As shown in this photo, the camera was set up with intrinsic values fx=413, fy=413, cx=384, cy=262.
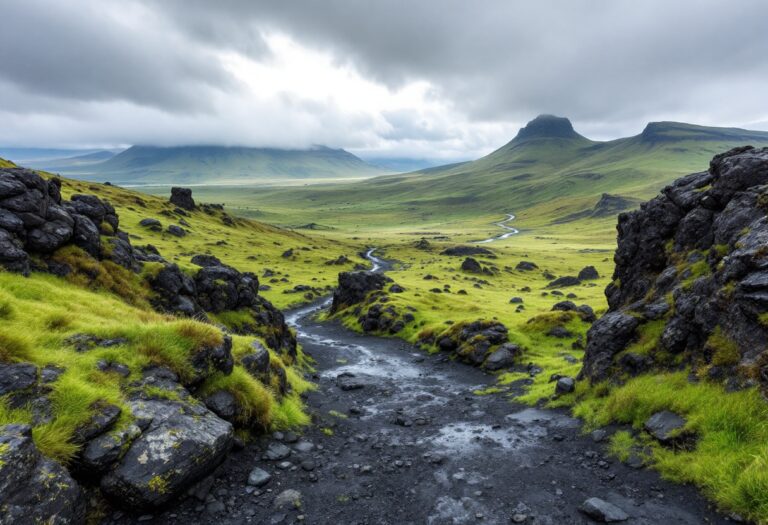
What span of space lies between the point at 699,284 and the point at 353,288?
2558 inches

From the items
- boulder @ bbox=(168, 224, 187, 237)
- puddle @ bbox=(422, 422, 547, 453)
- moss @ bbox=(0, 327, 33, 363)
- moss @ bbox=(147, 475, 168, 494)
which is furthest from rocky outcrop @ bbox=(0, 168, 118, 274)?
boulder @ bbox=(168, 224, 187, 237)

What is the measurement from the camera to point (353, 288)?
81.9 meters

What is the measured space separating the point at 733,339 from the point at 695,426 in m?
4.18

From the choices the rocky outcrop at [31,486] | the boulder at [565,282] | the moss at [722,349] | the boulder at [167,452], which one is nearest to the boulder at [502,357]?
the moss at [722,349]

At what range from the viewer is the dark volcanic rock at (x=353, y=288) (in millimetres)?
81250

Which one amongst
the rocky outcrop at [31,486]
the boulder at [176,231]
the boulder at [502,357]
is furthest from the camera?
the boulder at [176,231]

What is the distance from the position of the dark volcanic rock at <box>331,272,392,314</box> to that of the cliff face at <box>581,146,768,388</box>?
176ft

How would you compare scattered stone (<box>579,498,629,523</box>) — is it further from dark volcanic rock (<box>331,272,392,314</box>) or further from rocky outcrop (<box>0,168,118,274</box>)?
dark volcanic rock (<box>331,272,392,314</box>)

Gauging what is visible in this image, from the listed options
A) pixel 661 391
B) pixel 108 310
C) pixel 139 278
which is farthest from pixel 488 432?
pixel 139 278

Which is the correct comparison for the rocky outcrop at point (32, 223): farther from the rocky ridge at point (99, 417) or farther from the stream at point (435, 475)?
the stream at point (435, 475)

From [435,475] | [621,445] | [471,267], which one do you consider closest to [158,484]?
[435,475]

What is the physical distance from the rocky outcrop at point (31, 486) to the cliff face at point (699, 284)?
70.4 feet

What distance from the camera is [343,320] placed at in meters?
75.0

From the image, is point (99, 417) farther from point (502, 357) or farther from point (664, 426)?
point (502, 357)
